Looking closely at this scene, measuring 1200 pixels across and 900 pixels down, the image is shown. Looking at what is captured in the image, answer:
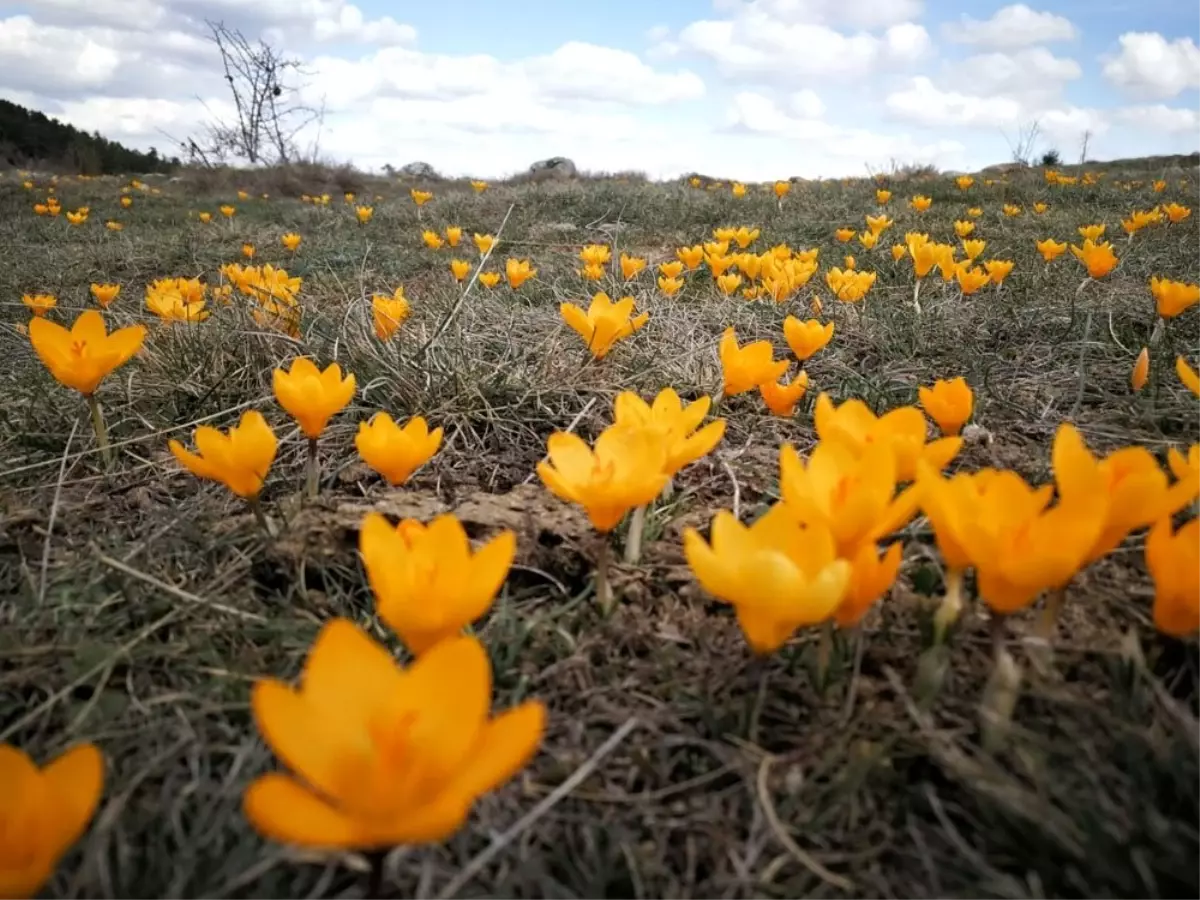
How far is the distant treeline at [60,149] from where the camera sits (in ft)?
80.4

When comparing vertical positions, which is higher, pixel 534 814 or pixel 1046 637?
pixel 1046 637

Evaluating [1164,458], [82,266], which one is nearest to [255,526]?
[1164,458]

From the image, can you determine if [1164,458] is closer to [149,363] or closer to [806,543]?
[806,543]

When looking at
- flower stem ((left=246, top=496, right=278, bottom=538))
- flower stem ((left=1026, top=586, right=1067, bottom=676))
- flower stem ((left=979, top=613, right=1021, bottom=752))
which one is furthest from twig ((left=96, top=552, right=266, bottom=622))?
flower stem ((left=1026, top=586, right=1067, bottom=676))

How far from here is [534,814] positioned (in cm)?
94

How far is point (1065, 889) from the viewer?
0.91 m

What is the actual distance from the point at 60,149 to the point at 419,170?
13.2 meters

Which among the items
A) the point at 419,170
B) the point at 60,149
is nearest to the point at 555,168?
the point at 419,170

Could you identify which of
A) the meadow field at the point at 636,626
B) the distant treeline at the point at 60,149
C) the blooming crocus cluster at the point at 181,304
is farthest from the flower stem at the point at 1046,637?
the distant treeline at the point at 60,149

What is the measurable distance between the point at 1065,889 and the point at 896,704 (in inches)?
12.5

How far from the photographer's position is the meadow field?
96 centimetres

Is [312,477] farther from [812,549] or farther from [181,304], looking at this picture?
[181,304]

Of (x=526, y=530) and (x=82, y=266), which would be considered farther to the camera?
(x=82, y=266)

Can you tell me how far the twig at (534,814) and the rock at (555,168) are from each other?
20.9m
